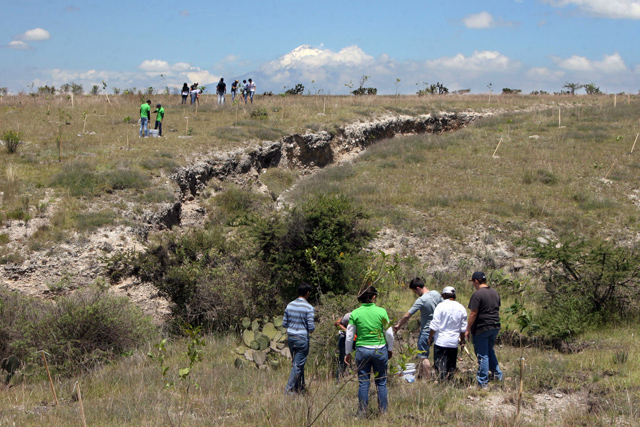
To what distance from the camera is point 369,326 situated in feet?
19.5

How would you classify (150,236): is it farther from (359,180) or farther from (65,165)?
(359,180)

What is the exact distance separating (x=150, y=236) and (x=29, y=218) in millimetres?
3735

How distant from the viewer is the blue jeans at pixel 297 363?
22.8 ft

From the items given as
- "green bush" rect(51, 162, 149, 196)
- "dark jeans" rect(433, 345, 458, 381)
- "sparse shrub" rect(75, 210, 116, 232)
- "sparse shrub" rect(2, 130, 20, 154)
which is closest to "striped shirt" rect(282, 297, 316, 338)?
"dark jeans" rect(433, 345, 458, 381)

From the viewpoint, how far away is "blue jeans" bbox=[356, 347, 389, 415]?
5859 mm

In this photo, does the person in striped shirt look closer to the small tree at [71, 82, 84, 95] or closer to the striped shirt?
the striped shirt

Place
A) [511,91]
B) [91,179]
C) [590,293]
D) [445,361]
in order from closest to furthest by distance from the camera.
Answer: [445,361] → [590,293] → [91,179] → [511,91]

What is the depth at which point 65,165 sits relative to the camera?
711 inches

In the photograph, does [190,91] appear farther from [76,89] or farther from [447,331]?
[447,331]

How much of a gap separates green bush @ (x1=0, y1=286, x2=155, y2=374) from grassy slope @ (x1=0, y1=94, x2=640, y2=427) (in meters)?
0.76

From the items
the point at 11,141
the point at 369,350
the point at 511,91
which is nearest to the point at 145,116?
the point at 11,141

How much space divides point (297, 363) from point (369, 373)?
1.47 metres

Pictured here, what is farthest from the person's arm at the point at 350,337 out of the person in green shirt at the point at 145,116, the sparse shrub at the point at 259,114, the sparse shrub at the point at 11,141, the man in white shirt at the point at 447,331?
the sparse shrub at the point at 259,114

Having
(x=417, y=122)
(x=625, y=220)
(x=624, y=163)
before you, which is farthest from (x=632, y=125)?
(x=625, y=220)
